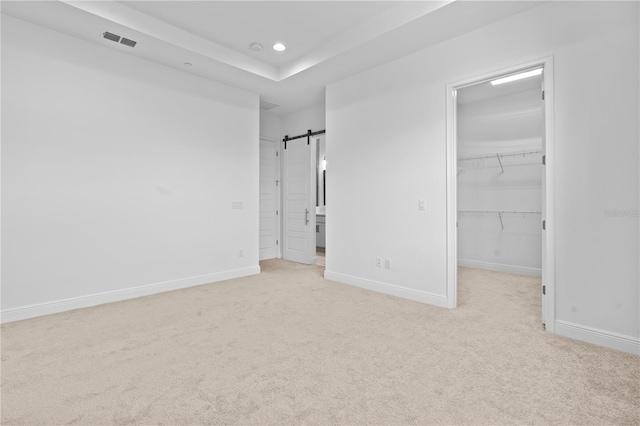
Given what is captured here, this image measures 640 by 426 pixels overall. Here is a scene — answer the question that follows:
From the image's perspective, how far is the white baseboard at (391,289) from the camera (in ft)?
11.3

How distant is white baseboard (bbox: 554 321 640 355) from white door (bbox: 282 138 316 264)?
3825mm

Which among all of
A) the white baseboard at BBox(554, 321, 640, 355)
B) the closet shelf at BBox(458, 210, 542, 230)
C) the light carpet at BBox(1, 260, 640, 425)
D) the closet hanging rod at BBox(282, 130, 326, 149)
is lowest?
the light carpet at BBox(1, 260, 640, 425)

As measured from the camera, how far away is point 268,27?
11.2 ft

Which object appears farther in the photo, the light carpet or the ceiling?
the ceiling

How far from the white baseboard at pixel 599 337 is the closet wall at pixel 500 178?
8.31ft

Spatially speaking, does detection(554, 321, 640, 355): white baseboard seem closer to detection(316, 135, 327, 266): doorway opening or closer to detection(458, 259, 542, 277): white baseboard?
detection(458, 259, 542, 277): white baseboard

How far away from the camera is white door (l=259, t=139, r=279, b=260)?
609cm

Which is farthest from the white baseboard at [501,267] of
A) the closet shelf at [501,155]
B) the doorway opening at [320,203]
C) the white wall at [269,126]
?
the white wall at [269,126]

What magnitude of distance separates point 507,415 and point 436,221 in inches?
81.5

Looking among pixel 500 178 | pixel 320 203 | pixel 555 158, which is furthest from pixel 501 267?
pixel 320 203

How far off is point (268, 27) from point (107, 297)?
3.50m

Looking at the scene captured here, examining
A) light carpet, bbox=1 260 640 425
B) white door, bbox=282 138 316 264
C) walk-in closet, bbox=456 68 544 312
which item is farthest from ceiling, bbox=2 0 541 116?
light carpet, bbox=1 260 640 425

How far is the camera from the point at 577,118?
255 cm

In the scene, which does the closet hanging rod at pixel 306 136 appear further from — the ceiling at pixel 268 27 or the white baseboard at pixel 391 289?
the white baseboard at pixel 391 289
